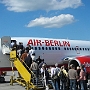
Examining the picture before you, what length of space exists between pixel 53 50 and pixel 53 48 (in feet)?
0.64

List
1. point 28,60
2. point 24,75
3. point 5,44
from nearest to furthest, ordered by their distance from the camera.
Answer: point 24,75 → point 28,60 → point 5,44

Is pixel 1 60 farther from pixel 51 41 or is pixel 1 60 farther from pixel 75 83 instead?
pixel 75 83

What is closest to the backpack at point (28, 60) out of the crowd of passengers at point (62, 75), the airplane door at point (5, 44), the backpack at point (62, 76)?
the crowd of passengers at point (62, 75)

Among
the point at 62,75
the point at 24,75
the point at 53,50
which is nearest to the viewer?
the point at 62,75

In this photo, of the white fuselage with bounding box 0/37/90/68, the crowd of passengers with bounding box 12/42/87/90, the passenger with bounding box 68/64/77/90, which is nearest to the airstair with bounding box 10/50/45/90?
the crowd of passengers with bounding box 12/42/87/90

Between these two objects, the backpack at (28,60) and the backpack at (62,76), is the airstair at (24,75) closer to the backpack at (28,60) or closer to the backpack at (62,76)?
the backpack at (28,60)

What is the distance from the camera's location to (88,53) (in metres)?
26.6

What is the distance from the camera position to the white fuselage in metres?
21.3

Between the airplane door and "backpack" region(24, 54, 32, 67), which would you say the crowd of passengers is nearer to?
"backpack" region(24, 54, 32, 67)

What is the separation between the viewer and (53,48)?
2311cm

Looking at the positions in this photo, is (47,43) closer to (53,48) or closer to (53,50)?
(53,48)

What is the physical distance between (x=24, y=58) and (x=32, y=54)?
926 millimetres

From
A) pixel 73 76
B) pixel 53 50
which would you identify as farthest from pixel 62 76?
pixel 53 50

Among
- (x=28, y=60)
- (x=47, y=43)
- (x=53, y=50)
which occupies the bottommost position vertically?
(x=28, y=60)
